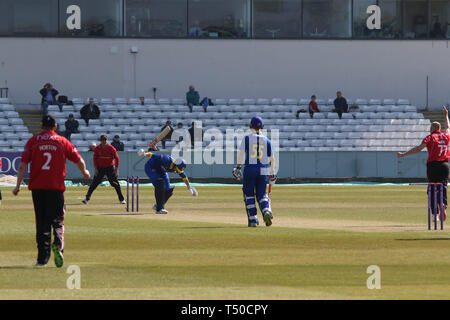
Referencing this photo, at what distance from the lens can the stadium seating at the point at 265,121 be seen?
46500mm

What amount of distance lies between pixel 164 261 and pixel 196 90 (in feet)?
127

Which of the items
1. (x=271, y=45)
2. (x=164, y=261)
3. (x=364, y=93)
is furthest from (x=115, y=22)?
(x=164, y=261)

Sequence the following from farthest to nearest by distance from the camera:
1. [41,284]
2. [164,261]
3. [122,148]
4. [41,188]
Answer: [122,148] → [164,261] → [41,188] → [41,284]

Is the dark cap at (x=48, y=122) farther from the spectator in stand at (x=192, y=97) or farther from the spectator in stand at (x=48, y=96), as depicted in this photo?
the spectator in stand at (x=192, y=97)

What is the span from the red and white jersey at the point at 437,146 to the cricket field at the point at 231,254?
57.2 inches

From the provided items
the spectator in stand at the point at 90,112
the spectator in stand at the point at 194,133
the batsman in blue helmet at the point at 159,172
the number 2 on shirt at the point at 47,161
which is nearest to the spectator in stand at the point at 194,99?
the spectator in stand at the point at 194,133

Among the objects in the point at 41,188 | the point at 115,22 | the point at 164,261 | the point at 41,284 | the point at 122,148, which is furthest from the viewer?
the point at 115,22

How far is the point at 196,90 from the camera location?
53.0 meters

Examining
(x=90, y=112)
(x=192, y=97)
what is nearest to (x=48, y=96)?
(x=90, y=112)

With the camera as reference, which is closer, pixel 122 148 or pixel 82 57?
pixel 122 148

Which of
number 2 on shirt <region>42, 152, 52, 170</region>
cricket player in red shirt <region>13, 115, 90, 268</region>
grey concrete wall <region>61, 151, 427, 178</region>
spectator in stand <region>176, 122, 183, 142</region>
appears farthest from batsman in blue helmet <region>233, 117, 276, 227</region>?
grey concrete wall <region>61, 151, 427, 178</region>

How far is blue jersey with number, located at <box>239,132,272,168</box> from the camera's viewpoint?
19.1 metres

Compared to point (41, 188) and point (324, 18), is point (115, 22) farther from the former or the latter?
point (41, 188)

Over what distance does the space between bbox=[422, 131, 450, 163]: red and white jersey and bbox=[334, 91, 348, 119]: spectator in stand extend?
2900 cm
